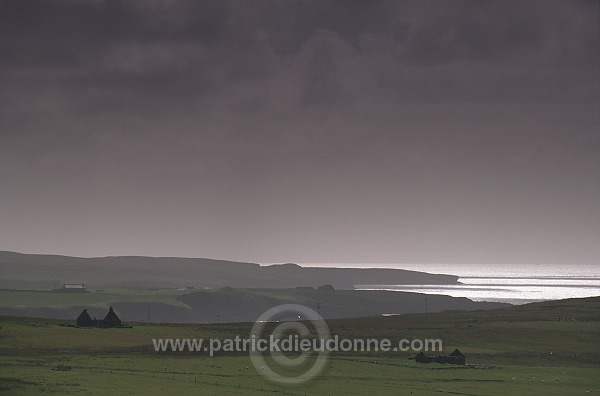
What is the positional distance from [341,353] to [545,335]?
4578 cm

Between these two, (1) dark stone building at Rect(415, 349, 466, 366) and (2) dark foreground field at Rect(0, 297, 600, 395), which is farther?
(1) dark stone building at Rect(415, 349, 466, 366)

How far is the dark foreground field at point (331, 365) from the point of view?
241 feet

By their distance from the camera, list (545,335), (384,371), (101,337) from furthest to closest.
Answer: (545,335)
(101,337)
(384,371)

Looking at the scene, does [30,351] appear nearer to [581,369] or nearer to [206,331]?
[206,331]

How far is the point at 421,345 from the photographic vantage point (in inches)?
4946

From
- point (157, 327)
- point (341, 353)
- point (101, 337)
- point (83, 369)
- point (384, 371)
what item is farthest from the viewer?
point (157, 327)

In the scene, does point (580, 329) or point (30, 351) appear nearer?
point (30, 351)

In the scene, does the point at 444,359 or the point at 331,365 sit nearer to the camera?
the point at 331,365

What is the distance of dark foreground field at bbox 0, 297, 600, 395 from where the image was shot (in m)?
73.6

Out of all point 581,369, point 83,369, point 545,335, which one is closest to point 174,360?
point 83,369

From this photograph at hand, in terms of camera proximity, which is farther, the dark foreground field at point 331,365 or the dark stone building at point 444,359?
the dark stone building at point 444,359

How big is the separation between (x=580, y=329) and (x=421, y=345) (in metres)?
38.7

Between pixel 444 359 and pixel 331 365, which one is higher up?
pixel 444 359

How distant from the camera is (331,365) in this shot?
95.1m
